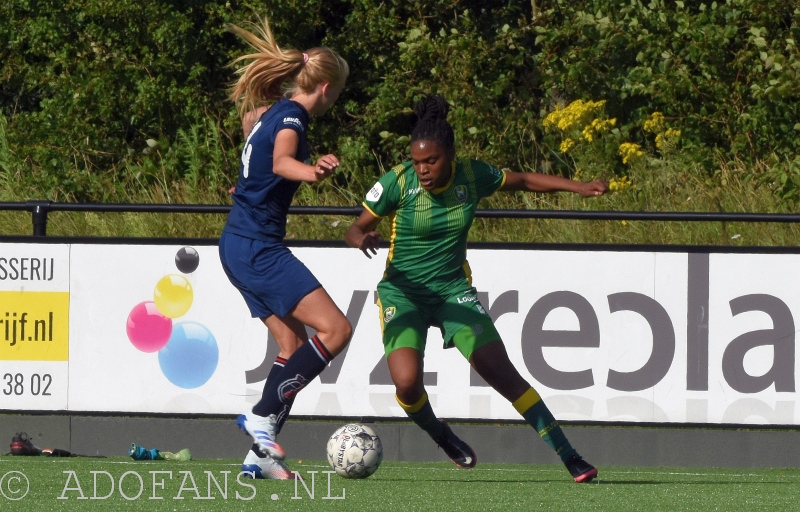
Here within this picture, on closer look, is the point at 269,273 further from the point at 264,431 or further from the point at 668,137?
the point at 668,137

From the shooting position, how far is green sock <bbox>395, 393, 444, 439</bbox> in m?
6.61

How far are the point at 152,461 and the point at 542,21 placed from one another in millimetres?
9365

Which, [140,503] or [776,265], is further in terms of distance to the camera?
[776,265]

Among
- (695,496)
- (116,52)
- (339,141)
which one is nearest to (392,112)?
(339,141)

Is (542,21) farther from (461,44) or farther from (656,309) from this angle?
(656,309)

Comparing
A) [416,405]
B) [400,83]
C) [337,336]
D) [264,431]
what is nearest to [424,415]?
[416,405]

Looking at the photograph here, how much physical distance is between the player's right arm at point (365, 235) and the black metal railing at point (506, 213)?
5.59ft

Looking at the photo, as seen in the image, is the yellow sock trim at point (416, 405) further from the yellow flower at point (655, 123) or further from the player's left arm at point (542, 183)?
the yellow flower at point (655, 123)

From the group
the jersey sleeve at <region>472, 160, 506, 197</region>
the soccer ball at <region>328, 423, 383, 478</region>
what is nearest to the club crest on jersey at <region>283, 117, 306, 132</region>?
the jersey sleeve at <region>472, 160, 506, 197</region>

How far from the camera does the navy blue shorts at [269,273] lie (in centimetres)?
603

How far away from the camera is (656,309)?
8.16 meters

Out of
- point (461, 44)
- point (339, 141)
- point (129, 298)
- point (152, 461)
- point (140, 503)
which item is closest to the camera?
point (140, 503)

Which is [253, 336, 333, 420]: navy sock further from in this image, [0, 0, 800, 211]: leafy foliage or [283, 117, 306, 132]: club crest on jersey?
[0, 0, 800, 211]: leafy foliage

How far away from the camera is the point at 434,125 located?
6.37m
